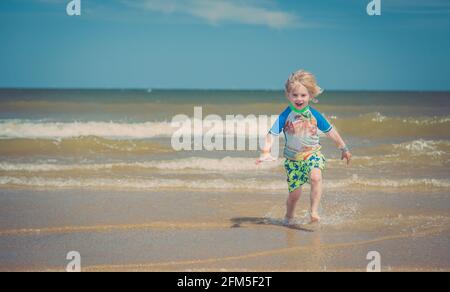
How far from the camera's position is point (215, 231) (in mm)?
4738

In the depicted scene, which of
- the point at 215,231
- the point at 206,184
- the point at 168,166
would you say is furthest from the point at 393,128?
the point at 215,231

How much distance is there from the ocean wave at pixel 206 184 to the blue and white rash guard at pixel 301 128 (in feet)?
6.20

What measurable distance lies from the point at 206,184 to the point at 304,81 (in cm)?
266

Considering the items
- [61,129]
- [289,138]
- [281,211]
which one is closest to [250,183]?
[281,211]

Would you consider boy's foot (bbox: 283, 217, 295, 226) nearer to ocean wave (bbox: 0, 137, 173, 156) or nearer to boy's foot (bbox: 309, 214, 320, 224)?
boy's foot (bbox: 309, 214, 320, 224)

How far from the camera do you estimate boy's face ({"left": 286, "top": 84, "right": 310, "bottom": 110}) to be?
4641 mm

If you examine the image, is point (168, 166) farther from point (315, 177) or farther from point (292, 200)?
point (315, 177)

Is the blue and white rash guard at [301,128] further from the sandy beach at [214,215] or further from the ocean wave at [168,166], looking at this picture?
the ocean wave at [168,166]

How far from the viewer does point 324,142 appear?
40.5 feet

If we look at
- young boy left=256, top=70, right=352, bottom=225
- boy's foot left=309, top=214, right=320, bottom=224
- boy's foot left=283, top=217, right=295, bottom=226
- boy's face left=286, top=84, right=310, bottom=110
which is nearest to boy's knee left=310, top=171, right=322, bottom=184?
young boy left=256, top=70, right=352, bottom=225

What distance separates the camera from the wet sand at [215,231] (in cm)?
389

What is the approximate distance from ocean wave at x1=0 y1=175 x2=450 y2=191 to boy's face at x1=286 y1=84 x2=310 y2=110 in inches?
83.1

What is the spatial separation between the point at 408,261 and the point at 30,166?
6318 mm

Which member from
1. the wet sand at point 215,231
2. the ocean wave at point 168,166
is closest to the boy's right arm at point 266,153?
the wet sand at point 215,231
